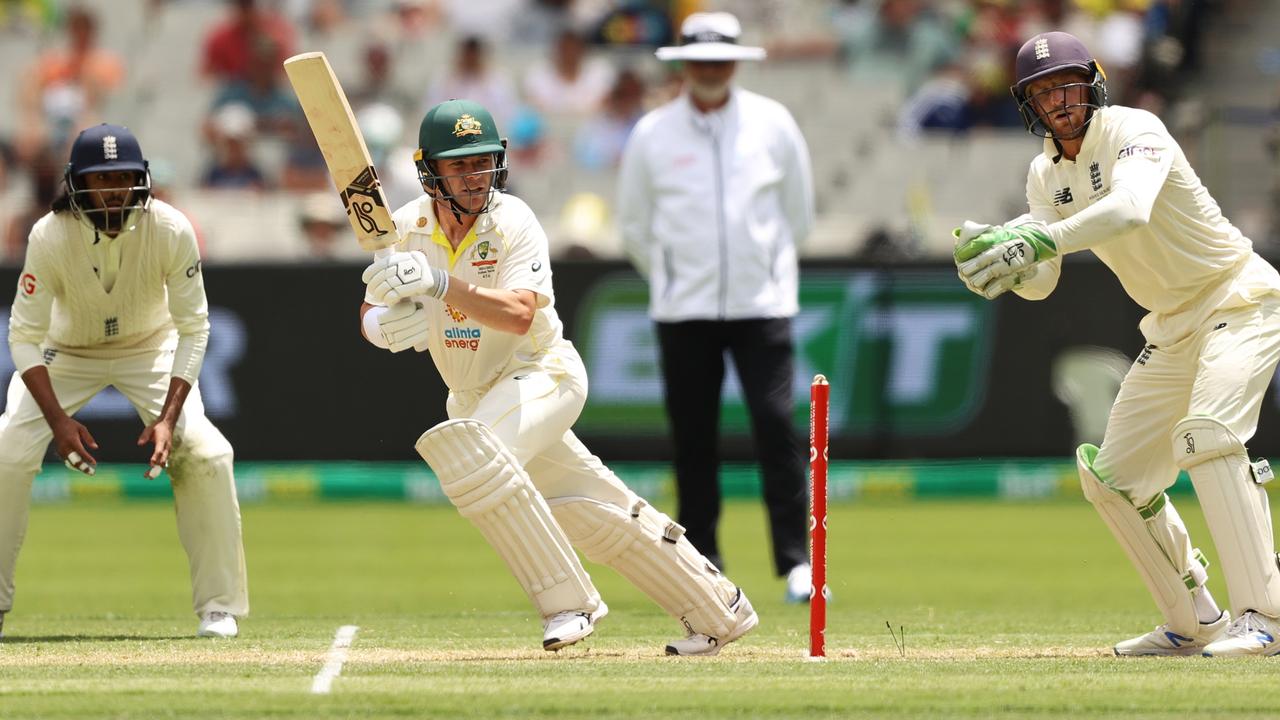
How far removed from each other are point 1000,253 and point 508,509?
5.10 feet

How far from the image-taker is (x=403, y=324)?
19.0 ft

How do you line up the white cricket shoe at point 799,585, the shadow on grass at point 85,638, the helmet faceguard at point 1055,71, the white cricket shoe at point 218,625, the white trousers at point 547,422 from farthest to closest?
the white cricket shoe at point 799,585 → the white cricket shoe at point 218,625 → the shadow on grass at point 85,638 → the helmet faceguard at point 1055,71 → the white trousers at point 547,422

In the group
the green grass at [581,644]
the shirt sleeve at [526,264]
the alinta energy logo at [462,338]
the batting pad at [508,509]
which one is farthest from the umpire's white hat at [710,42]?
the batting pad at [508,509]

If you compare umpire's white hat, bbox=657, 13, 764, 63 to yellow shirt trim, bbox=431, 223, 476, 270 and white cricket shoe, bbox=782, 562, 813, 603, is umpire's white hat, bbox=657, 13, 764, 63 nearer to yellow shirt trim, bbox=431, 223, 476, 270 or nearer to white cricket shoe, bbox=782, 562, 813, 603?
white cricket shoe, bbox=782, 562, 813, 603

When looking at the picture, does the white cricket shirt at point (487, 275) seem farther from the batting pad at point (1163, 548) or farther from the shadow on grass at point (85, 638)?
the batting pad at point (1163, 548)

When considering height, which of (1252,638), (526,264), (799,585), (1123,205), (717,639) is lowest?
(799,585)

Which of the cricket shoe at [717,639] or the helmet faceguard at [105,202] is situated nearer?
the cricket shoe at [717,639]

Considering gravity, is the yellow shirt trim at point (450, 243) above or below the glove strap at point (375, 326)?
above

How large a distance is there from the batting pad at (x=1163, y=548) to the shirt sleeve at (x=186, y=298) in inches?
116

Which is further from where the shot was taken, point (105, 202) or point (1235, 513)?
point (105, 202)

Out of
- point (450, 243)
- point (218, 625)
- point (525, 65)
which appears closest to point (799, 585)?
point (218, 625)

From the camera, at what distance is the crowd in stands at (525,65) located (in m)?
14.8

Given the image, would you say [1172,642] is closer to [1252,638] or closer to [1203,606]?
[1203,606]

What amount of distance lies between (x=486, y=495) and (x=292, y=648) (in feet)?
3.36
